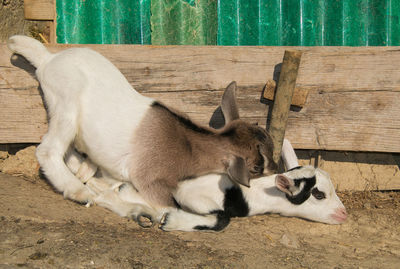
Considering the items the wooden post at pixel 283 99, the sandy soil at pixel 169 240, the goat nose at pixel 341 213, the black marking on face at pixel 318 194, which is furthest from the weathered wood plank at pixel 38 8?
the goat nose at pixel 341 213

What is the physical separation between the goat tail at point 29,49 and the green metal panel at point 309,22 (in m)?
1.92

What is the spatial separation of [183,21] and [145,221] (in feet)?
7.88

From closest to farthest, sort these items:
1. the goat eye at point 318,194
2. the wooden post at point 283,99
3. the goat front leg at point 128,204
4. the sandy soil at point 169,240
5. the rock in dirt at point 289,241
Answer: the sandy soil at point 169,240, the rock in dirt at point 289,241, the goat front leg at point 128,204, the goat eye at point 318,194, the wooden post at point 283,99

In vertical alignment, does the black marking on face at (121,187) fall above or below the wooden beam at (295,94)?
below

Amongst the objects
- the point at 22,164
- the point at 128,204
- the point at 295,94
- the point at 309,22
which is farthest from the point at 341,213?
the point at 22,164

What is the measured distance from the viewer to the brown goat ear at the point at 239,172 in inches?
132

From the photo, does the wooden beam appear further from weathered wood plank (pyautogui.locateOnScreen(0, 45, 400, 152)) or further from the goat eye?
the goat eye

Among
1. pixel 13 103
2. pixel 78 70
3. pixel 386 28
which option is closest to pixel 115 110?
pixel 78 70

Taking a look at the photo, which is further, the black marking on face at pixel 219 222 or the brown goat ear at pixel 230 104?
the brown goat ear at pixel 230 104

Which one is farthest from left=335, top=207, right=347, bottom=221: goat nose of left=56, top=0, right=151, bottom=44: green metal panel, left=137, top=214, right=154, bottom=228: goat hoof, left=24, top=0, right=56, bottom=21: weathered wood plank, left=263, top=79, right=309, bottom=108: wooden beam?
left=24, top=0, right=56, bottom=21: weathered wood plank

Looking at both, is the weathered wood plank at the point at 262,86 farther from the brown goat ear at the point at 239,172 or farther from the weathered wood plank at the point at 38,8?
the brown goat ear at the point at 239,172

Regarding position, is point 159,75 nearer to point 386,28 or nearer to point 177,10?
point 177,10

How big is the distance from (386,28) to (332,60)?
1236 millimetres

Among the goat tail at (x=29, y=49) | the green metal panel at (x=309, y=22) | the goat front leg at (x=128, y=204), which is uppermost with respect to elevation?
the green metal panel at (x=309, y=22)
